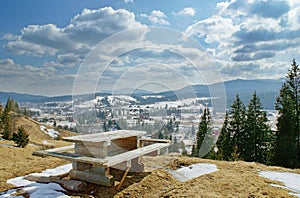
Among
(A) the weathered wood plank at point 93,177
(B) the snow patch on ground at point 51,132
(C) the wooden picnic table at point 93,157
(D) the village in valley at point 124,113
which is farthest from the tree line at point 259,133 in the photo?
(B) the snow patch on ground at point 51,132

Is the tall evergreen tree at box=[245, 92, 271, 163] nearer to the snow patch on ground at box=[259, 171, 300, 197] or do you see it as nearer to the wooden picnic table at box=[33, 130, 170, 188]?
the snow patch on ground at box=[259, 171, 300, 197]

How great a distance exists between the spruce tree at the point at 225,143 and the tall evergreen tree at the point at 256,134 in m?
1.81

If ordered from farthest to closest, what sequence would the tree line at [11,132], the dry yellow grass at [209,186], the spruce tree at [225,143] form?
the spruce tree at [225,143] → the tree line at [11,132] → the dry yellow grass at [209,186]

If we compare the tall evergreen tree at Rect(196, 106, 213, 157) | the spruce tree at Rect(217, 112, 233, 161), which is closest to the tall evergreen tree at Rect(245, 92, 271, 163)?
the spruce tree at Rect(217, 112, 233, 161)

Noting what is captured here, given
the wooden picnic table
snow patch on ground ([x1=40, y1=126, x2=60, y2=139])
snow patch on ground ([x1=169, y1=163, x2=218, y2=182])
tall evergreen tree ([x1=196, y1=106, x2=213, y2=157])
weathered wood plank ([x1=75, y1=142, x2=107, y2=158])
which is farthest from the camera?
snow patch on ground ([x1=40, y1=126, x2=60, y2=139])

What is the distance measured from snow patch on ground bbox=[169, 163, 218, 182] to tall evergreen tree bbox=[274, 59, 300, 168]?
1384cm

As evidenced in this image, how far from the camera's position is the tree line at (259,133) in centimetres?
1842

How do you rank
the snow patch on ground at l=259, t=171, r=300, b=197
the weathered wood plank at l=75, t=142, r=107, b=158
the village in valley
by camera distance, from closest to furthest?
the snow patch on ground at l=259, t=171, r=300, b=197 < the weathered wood plank at l=75, t=142, r=107, b=158 < the village in valley

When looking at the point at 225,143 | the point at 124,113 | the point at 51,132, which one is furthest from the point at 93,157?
the point at 51,132

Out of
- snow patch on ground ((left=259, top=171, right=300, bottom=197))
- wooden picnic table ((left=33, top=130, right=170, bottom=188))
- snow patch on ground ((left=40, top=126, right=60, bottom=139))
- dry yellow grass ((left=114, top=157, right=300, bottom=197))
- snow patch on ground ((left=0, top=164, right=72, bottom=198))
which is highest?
wooden picnic table ((left=33, top=130, right=170, bottom=188))

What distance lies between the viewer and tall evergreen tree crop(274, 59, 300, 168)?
1808cm

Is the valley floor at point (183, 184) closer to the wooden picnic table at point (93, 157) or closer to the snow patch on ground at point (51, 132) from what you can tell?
the wooden picnic table at point (93, 157)

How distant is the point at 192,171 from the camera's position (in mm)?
7035

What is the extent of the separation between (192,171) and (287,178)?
8.85 ft
